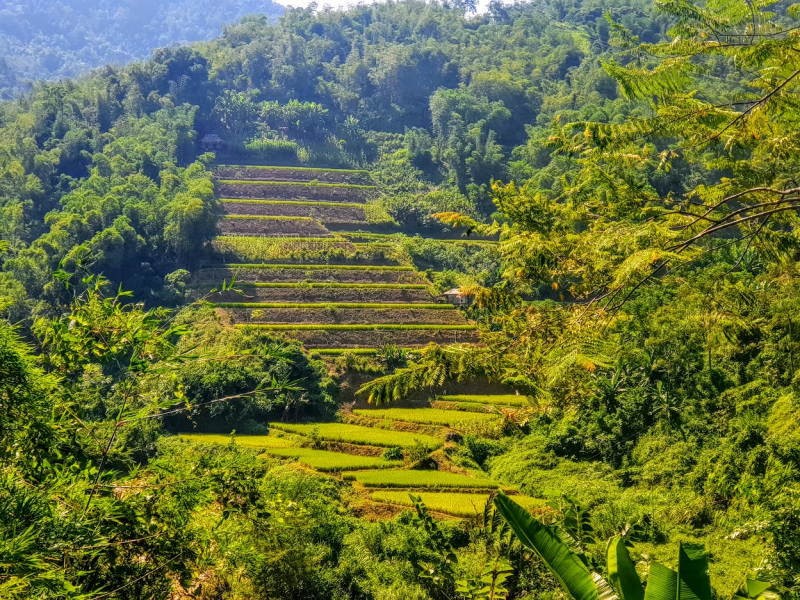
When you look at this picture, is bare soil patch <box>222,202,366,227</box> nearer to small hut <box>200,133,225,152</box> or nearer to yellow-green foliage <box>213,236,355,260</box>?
yellow-green foliage <box>213,236,355,260</box>

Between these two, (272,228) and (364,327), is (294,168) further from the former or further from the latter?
(364,327)

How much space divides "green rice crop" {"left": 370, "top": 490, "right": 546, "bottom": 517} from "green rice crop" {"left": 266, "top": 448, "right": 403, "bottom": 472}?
2.03 meters

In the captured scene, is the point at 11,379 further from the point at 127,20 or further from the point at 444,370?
the point at 127,20

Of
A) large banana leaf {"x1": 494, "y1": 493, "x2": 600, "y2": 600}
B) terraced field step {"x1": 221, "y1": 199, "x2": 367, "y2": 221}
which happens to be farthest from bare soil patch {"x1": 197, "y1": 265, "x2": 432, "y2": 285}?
large banana leaf {"x1": 494, "y1": 493, "x2": 600, "y2": 600}

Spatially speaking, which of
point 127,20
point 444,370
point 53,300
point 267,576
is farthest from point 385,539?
point 127,20

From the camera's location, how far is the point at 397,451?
18.6 meters

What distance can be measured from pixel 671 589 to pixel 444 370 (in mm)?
2361

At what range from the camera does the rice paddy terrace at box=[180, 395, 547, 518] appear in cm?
1476

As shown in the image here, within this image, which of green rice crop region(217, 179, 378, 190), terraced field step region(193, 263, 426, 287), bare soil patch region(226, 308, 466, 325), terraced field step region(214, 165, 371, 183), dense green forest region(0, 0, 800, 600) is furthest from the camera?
terraced field step region(214, 165, 371, 183)

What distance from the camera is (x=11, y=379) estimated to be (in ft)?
12.2

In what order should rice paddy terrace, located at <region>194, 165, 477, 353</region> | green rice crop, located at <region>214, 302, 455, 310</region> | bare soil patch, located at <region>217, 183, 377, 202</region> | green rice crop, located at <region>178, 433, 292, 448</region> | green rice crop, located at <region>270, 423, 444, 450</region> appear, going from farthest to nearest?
bare soil patch, located at <region>217, 183, 377, 202</region>, green rice crop, located at <region>214, 302, 455, 310</region>, rice paddy terrace, located at <region>194, 165, 477, 353</region>, green rice crop, located at <region>270, 423, 444, 450</region>, green rice crop, located at <region>178, 433, 292, 448</region>

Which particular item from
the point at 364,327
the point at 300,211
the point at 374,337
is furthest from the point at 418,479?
the point at 300,211

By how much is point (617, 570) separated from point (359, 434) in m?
18.0

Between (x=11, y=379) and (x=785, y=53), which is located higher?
(x=785, y=53)
